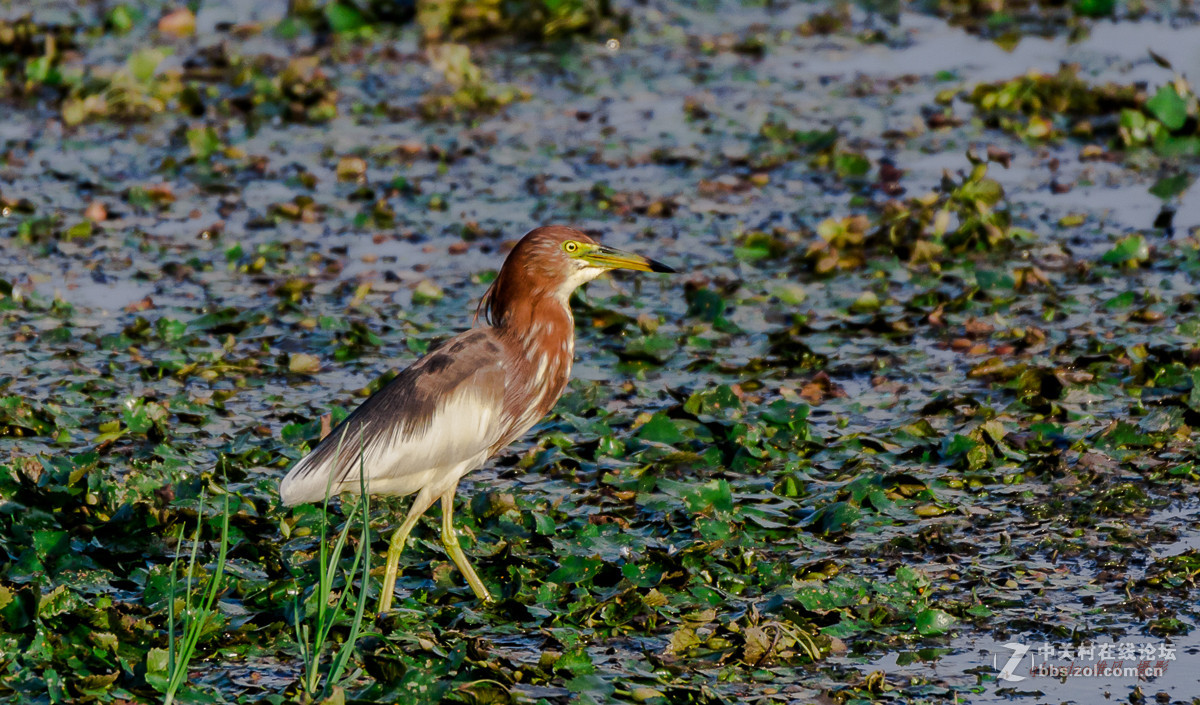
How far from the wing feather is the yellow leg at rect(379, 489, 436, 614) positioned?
6 centimetres

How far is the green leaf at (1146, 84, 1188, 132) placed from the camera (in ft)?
33.6

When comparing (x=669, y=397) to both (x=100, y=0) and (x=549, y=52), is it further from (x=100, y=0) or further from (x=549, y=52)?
(x=100, y=0)

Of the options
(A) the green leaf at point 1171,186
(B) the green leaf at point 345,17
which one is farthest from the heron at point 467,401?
(B) the green leaf at point 345,17

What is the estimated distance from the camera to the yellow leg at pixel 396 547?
204 inches

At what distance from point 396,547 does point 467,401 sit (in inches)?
21.8

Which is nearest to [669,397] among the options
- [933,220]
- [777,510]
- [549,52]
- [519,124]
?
[777,510]

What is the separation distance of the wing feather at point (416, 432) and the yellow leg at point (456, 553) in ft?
0.43

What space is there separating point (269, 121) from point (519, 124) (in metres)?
1.81

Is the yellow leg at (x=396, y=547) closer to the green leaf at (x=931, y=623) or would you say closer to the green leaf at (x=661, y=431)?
the green leaf at (x=661, y=431)

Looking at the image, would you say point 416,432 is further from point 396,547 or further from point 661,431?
point 661,431

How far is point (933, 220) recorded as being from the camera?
8.85 meters

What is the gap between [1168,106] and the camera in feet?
33.7

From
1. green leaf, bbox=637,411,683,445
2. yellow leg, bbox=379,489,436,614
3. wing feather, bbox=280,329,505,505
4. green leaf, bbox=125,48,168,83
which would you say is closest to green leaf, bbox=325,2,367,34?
green leaf, bbox=125,48,168,83

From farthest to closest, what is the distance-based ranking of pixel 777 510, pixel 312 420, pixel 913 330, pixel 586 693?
pixel 913 330 → pixel 312 420 → pixel 777 510 → pixel 586 693
